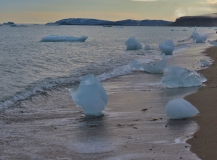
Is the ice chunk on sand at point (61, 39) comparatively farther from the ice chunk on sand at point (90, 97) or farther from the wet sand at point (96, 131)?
the ice chunk on sand at point (90, 97)

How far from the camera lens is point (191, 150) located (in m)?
4.88

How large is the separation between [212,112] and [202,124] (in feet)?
2.85

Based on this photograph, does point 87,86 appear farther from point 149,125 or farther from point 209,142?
point 209,142

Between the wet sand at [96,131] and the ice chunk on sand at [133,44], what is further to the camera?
the ice chunk on sand at [133,44]

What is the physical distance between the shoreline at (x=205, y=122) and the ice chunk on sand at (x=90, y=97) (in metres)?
1.85

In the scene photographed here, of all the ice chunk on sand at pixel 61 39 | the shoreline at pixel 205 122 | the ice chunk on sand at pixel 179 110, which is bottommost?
the ice chunk on sand at pixel 61 39

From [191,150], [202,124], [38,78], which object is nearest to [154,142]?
[191,150]

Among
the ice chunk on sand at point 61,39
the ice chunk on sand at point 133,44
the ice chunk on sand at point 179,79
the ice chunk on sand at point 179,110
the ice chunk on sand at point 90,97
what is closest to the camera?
the ice chunk on sand at point 179,110

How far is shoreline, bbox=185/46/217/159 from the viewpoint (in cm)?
486

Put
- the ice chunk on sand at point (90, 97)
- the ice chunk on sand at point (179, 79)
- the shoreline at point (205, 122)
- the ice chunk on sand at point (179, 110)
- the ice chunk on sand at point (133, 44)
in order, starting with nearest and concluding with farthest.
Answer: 1. the shoreline at point (205, 122)
2. the ice chunk on sand at point (179, 110)
3. the ice chunk on sand at point (90, 97)
4. the ice chunk on sand at point (179, 79)
5. the ice chunk on sand at point (133, 44)

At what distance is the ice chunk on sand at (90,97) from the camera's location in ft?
22.9

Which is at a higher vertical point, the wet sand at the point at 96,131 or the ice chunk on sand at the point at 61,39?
the wet sand at the point at 96,131

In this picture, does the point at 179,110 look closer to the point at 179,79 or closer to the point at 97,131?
the point at 97,131

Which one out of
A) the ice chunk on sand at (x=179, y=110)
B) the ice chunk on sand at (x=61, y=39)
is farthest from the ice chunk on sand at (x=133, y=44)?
the ice chunk on sand at (x=179, y=110)
